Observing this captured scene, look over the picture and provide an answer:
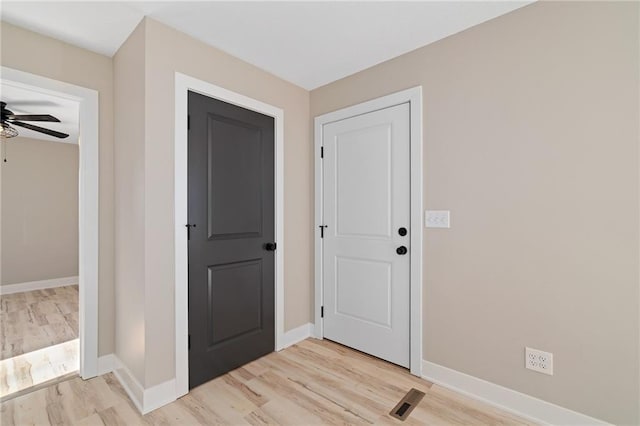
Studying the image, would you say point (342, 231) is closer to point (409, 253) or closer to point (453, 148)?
point (409, 253)

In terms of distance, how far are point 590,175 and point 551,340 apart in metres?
0.95

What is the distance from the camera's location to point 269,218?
2643 millimetres

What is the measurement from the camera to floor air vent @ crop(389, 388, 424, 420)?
179 centimetres

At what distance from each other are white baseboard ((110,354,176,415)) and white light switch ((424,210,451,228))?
6.77ft

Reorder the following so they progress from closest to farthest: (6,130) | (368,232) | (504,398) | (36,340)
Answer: (504,398) < (368,232) < (36,340) < (6,130)

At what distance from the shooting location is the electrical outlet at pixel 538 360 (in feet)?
5.57

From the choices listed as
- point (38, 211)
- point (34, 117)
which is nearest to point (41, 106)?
point (34, 117)

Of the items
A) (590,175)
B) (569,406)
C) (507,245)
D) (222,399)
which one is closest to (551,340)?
(569,406)

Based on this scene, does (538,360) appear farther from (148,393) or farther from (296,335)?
(148,393)

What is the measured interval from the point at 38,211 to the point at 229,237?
183 inches

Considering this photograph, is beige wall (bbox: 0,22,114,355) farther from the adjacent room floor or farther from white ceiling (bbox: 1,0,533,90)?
the adjacent room floor

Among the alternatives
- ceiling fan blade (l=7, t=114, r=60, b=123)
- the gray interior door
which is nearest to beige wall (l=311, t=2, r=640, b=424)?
the gray interior door

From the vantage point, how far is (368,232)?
2.52 meters

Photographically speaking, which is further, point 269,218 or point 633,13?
point 269,218
